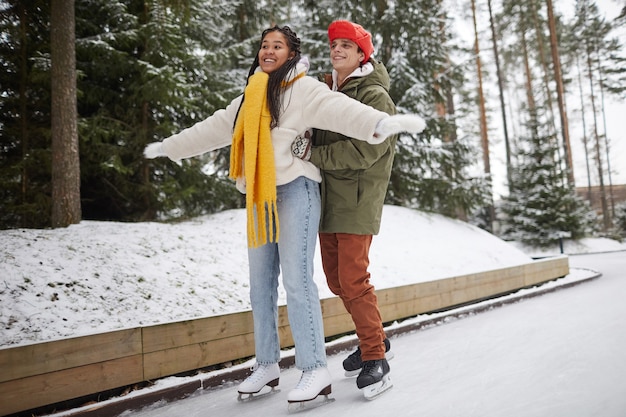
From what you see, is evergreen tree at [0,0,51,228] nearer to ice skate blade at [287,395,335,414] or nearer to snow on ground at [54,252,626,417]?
snow on ground at [54,252,626,417]

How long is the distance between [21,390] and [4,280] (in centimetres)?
117

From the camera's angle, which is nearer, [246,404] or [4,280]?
[246,404]

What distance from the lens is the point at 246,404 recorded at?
2129mm

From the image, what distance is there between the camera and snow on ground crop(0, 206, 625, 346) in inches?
101

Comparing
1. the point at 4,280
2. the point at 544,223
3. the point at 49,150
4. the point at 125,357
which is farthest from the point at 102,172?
the point at 544,223

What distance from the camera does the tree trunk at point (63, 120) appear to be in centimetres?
471

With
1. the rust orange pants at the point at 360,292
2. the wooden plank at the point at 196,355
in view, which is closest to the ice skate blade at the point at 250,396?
the wooden plank at the point at 196,355

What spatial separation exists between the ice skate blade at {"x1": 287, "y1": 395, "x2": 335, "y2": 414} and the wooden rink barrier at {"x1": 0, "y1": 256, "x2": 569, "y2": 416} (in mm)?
781

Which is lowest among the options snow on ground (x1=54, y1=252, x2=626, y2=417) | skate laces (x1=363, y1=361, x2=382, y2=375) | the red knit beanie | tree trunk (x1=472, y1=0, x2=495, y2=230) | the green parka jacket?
snow on ground (x1=54, y1=252, x2=626, y2=417)

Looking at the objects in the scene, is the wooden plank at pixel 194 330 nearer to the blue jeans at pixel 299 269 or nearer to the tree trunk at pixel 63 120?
the blue jeans at pixel 299 269

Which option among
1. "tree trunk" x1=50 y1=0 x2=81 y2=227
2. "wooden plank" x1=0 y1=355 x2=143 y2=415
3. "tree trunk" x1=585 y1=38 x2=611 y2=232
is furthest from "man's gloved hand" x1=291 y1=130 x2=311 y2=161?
"tree trunk" x1=585 y1=38 x2=611 y2=232

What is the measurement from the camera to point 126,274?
329 cm

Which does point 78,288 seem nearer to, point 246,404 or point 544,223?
point 246,404

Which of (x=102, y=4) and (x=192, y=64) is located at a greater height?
(x=102, y=4)
